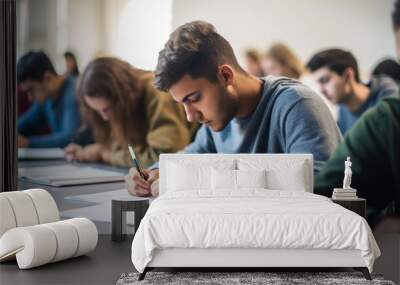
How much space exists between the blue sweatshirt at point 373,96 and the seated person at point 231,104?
153 mm

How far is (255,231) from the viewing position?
4.56 m

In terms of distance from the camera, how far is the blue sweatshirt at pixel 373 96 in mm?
6922

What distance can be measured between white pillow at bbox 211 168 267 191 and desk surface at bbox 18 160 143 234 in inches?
52.9

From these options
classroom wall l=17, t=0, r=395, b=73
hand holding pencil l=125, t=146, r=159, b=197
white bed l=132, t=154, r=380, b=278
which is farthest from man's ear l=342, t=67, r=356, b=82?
white bed l=132, t=154, r=380, b=278

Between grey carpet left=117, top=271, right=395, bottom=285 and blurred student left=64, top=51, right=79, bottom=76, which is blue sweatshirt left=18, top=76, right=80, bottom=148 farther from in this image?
grey carpet left=117, top=271, right=395, bottom=285

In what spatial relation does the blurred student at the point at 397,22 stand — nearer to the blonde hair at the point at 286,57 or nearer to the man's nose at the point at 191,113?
the blonde hair at the point at 286,57

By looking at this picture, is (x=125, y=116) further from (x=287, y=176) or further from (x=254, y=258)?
(x=254, y=258)

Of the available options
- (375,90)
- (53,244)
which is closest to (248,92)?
(375,90)

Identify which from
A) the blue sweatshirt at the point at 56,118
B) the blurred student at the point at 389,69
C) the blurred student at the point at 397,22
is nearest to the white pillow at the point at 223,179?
the blue sweatshirt at the point at 56,118

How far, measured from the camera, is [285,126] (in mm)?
6824

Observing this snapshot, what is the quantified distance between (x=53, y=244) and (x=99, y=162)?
219cm

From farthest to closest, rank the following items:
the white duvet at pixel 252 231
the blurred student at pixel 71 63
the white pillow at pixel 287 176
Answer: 1. the blurred student at pixel 71 63
2. the white pillow at pixel 287 176
3. the white duvet at pixel 252 231

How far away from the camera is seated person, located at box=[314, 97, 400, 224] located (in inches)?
273

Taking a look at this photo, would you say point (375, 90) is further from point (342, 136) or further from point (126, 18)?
point (126, 18)
